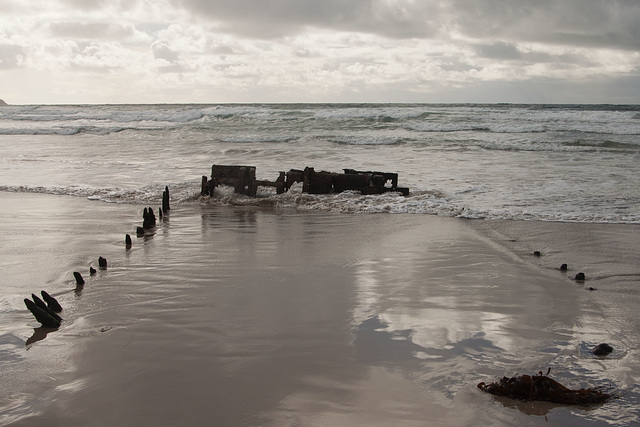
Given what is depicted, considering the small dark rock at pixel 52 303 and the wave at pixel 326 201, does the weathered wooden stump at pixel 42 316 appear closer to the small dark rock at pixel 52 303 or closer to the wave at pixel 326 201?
the small dark rock at pixel 52 303

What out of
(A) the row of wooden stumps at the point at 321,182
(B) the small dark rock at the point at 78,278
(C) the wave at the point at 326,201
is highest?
(A) the row of wooden stumps at the point at 321,182

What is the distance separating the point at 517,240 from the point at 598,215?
2.56 meters

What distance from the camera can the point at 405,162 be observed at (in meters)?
18.1

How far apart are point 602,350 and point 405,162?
47.3 feet

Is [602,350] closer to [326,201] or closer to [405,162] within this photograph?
→ [326,201]

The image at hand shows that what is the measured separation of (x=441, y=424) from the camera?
3092 millimetres

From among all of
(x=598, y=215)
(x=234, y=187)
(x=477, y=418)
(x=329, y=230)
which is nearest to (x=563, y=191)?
(x=598, y=215)

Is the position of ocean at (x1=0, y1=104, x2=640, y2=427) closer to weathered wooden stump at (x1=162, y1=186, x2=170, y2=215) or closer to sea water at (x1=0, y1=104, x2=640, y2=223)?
sea water at (x1=0, y1=104, x2=640, y2=223)

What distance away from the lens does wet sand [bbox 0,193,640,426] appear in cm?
330

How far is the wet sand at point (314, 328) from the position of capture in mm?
3303

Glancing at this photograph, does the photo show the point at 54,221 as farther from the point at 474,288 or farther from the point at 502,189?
the point at 502,189

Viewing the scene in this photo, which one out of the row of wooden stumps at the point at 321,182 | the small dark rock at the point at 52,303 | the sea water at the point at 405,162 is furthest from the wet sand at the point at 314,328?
the row of wooden stumps at the point at 321,182

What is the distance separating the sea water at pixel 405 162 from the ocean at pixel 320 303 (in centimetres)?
13

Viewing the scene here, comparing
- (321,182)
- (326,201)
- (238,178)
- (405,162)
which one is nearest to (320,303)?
(326,201)
